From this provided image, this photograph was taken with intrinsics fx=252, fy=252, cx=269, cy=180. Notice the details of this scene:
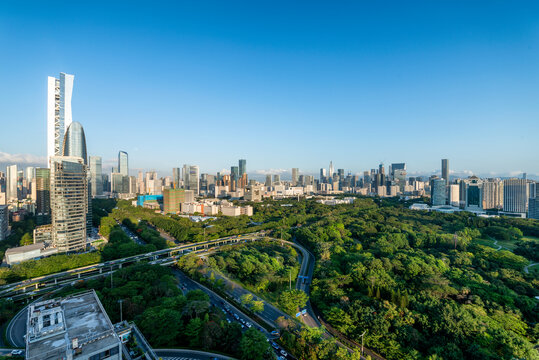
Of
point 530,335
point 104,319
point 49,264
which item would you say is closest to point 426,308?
point 530,335

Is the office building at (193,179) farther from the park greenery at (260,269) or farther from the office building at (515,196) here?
the office building at (515,196)

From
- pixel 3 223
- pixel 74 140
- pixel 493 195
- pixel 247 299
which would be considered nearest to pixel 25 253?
pixel 3 223

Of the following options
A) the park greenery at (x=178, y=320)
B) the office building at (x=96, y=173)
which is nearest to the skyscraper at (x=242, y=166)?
the office building at (x=96, y=173)

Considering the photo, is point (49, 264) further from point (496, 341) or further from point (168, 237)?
point (496, 341)

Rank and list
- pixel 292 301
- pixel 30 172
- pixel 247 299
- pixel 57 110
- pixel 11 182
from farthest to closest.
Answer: pixel 30 172, pixel 11 182, pixel 57 110, pixel 247 299, pixel 292 301

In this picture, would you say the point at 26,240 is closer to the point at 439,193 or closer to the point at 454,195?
the point at 439,193

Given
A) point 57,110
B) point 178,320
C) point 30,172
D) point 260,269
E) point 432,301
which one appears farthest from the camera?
point 30,172
